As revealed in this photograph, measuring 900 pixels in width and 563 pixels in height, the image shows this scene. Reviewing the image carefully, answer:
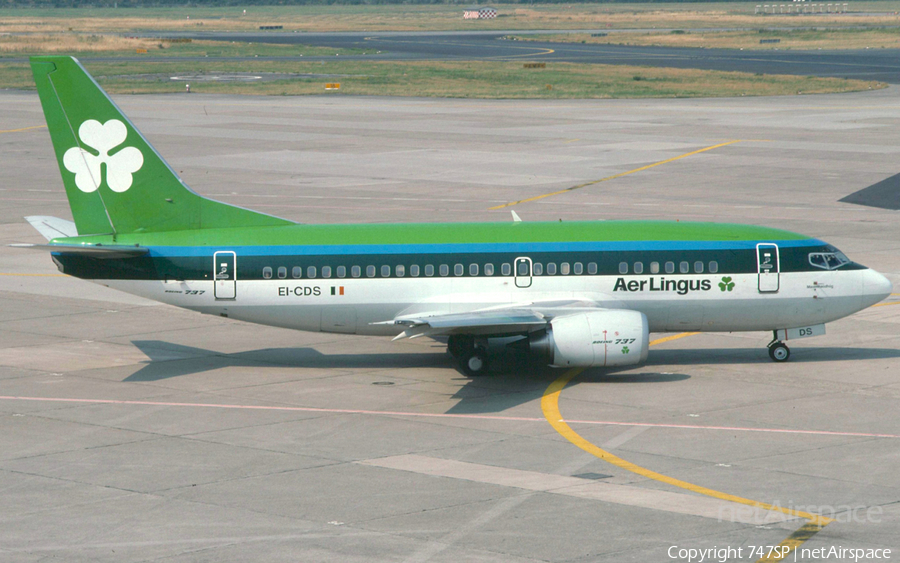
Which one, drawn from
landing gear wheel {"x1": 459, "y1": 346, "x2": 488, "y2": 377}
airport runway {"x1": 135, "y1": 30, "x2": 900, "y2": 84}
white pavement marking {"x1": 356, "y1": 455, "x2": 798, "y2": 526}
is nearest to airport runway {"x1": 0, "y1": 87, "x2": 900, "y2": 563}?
white pavement marking {"x1": 356, "y1": 455, "x2": 798, "y2": 526}

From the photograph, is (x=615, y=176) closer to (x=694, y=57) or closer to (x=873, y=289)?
(x=873, y=289)

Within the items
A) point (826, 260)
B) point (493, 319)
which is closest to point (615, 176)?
point (826, 260)

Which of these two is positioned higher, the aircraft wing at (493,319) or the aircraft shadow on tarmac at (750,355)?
the aircraft wing at (493,319)

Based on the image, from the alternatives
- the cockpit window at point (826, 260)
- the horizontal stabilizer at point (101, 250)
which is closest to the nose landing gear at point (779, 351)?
the cockpit window at point (826, 260)

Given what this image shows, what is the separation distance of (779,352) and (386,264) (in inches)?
486

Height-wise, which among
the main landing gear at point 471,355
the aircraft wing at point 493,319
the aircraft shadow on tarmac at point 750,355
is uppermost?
the aircraft wing at point 493,319

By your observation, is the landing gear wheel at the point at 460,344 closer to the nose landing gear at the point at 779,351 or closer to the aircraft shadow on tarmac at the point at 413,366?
the aircraft shadow on tarmac at the point at 413,366

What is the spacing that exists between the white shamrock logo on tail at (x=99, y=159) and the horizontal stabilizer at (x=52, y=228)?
181cm

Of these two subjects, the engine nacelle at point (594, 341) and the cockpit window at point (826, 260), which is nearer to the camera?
the engine nacelle at point (594, 341)

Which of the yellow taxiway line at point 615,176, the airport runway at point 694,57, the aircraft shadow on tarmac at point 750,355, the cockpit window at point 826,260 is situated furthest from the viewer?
the airport runway at point 694,57

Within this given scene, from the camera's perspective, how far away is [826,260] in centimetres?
3409

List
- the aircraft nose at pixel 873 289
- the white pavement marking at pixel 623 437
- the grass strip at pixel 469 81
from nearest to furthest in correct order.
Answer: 1. the white pavement marking at pixel 623 437
2. the aircraft nose at pixel 873 289
3. the grass strip at pixel 469 81

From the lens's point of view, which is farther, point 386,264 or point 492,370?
point 492,370

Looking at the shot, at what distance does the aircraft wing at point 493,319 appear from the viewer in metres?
30.7
